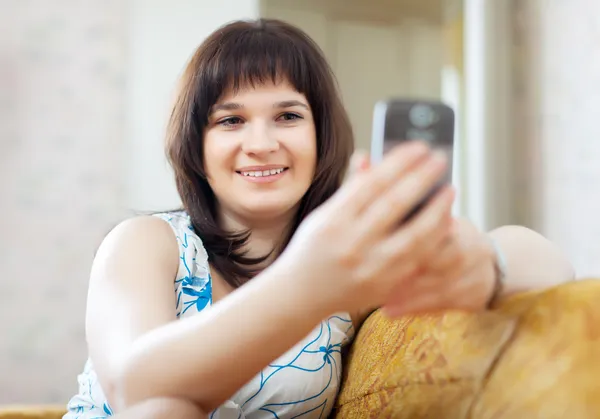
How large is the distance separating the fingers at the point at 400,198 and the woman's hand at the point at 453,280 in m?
0.06

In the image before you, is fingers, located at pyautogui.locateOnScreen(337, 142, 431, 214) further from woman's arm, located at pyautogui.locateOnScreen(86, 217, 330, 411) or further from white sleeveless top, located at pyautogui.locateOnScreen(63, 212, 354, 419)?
white sleeveless top, located at pyautogui.locateOnScreen(63, 212, 354, 419)

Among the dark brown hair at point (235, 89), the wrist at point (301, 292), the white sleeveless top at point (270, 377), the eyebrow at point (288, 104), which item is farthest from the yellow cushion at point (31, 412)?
the wrist at point (301, 292)

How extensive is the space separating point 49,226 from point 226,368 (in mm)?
2121

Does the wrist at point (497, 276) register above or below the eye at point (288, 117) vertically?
below

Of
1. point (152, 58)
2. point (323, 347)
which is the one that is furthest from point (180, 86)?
point (152, 58)

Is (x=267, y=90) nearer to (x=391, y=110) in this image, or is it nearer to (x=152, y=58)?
(x=391, y=110)

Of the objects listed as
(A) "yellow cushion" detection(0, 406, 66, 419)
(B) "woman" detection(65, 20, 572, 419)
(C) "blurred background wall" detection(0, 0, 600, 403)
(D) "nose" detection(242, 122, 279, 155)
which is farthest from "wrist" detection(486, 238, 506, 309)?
(C) "blurred background wall" detection(0, 0, 600, 403)

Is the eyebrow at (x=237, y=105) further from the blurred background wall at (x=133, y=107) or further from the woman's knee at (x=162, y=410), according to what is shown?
the blurred background wall at (x=133, y=107)

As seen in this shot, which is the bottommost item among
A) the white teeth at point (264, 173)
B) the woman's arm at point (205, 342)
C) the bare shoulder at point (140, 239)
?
the woman's arm at point (205, 342)

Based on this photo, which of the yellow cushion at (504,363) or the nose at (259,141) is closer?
the yellow cushion at (504,363)

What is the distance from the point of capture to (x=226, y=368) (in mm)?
571

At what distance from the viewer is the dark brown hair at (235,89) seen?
102 centimetres

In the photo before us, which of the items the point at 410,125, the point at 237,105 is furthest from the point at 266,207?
the point at 410,125

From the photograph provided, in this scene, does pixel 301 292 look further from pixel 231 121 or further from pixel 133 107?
pixel 133 107
